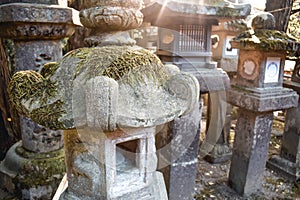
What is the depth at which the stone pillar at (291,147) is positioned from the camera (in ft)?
16.1

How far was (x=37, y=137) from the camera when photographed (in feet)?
10.6

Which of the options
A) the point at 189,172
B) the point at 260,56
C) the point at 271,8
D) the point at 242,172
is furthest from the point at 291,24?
the point at 189,172

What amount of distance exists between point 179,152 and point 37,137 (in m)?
1.93

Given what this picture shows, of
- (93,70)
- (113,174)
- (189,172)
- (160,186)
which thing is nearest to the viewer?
(93,70)

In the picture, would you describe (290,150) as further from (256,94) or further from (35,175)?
(35,175)

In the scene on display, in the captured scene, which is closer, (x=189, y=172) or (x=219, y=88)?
(x=219, y=88)

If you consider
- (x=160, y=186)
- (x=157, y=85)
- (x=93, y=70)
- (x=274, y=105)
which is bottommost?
(x=160, y=186)

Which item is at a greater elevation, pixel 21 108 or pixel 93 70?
pixel 93 70

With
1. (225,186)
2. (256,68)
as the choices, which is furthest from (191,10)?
(225,186)

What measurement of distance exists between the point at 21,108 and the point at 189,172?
8.40 ft

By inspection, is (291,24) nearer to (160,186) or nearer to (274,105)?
Answer: (274,105)

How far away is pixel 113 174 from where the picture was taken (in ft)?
5.54

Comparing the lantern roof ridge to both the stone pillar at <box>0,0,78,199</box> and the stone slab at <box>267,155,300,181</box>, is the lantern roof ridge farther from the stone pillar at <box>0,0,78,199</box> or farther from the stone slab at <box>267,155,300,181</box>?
the stone slab at <box>267,155,300,181</box>

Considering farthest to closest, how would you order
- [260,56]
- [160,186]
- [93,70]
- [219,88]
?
[260,56] → [219,88] → [160,186] → [93,70]
